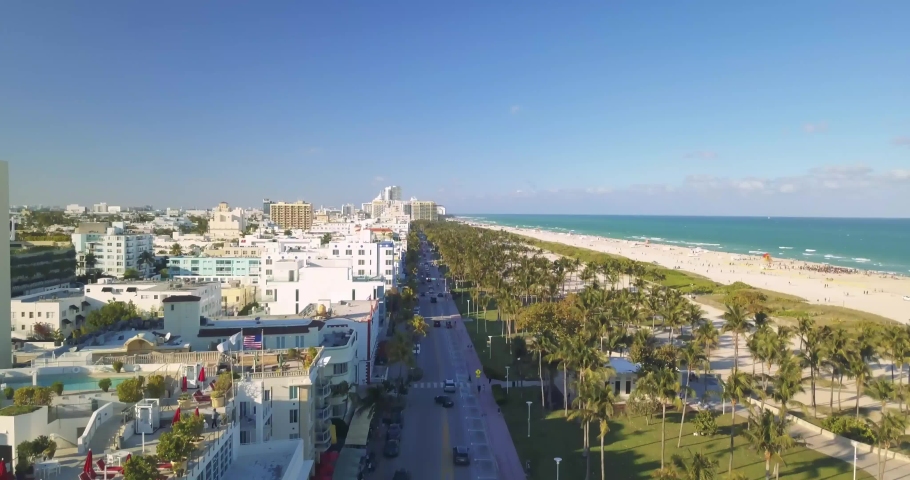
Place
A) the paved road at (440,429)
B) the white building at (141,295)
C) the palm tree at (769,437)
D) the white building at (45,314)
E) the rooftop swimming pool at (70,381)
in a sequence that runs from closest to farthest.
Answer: the rooftop swimming pool at (70,381) < the palm tree at (769,437) < the paved road at (440,429) < the white building at (45,314) < the white building at (141,295)

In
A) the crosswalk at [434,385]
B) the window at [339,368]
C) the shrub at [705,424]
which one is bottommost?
the crosswalk at [434,385]

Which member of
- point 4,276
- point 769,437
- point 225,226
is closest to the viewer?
point 769,437

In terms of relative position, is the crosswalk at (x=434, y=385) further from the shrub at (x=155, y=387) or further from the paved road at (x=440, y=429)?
the shrub at (x=155, y=387)

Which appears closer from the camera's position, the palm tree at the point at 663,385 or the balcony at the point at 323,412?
the balcony at the point at 323,412

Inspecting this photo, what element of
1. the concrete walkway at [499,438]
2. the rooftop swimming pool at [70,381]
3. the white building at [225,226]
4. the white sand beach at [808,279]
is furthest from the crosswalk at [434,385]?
the white building at [225,226]

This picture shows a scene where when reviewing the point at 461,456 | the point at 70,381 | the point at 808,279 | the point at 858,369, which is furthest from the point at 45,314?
the point at 808,279

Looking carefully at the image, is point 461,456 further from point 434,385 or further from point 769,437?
point 769,437

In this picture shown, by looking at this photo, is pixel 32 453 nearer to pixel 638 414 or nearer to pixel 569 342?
pixel 569 342
